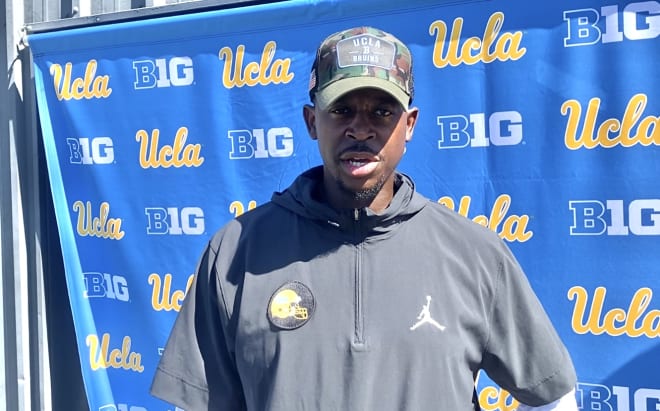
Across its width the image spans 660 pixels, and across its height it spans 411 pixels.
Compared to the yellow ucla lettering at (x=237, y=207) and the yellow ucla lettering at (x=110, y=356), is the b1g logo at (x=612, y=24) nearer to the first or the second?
the yellow ucla lettering at (x=237, y=207)

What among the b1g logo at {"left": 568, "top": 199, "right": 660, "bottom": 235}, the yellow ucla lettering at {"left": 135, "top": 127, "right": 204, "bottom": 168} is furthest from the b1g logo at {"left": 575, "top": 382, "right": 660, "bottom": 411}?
the yellow ucla lettering at {"left": 135, "top": 127, "right": 204, "bottom": 168}

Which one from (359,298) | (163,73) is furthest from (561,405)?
(163,73)

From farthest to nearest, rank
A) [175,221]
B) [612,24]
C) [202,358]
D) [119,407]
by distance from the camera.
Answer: [119,407] → [175,221] → [612,24] → [202,358]

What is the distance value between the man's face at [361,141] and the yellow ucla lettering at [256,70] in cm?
146

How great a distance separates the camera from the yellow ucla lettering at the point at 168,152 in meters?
3.25

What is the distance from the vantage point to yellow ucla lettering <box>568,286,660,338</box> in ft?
7.93

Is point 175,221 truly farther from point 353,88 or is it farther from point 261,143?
point 353,88

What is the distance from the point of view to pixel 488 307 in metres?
1.55

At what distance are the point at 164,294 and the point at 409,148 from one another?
1.29 m

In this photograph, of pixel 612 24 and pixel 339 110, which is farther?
pixel 612 24

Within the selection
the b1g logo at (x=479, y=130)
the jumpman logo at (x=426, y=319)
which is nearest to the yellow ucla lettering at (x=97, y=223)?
the b1g logo at (x=479, y=130)

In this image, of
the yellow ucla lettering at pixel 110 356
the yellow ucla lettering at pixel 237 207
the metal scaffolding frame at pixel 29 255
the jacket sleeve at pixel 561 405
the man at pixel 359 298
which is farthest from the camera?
the metal scaffolding frame at pixel 29 255

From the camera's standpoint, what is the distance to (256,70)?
10.1ft

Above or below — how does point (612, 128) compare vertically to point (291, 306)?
above
